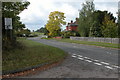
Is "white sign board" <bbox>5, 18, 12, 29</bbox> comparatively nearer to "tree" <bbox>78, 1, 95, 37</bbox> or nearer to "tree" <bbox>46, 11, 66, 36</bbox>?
"tree" <bbox>78, 1, 95, 37</bbox>

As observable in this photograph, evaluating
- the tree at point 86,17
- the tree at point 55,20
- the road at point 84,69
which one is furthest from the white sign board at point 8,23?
the tree at point 55,20

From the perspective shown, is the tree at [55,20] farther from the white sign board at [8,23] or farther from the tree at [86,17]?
the white sign board at [8,23]

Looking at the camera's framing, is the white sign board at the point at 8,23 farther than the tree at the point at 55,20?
No

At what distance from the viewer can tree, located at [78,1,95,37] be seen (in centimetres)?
3941

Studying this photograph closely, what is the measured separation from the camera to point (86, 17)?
40.0 meters

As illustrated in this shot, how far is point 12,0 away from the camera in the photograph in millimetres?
8797

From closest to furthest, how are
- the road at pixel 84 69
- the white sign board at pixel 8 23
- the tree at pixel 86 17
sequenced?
the road at pixel 84 69
the white sign board at pixel 8 23
the tree at pixel 86 17

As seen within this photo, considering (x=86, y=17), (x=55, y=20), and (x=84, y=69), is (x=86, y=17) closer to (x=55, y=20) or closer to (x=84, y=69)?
(x=55, y=20)

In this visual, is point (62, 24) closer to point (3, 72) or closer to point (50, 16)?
point (50, 16)

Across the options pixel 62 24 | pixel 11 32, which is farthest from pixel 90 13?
pixel 11 32

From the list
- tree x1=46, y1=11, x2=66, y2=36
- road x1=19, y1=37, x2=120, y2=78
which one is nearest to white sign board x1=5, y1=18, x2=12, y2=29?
road x1=19, y1=37, x2=120, y2=78

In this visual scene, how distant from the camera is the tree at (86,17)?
39.4 metres

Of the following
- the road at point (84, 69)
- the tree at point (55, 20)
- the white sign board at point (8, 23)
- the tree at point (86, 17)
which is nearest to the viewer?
the road at point (84, 69)

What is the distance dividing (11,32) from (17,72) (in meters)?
5.32
